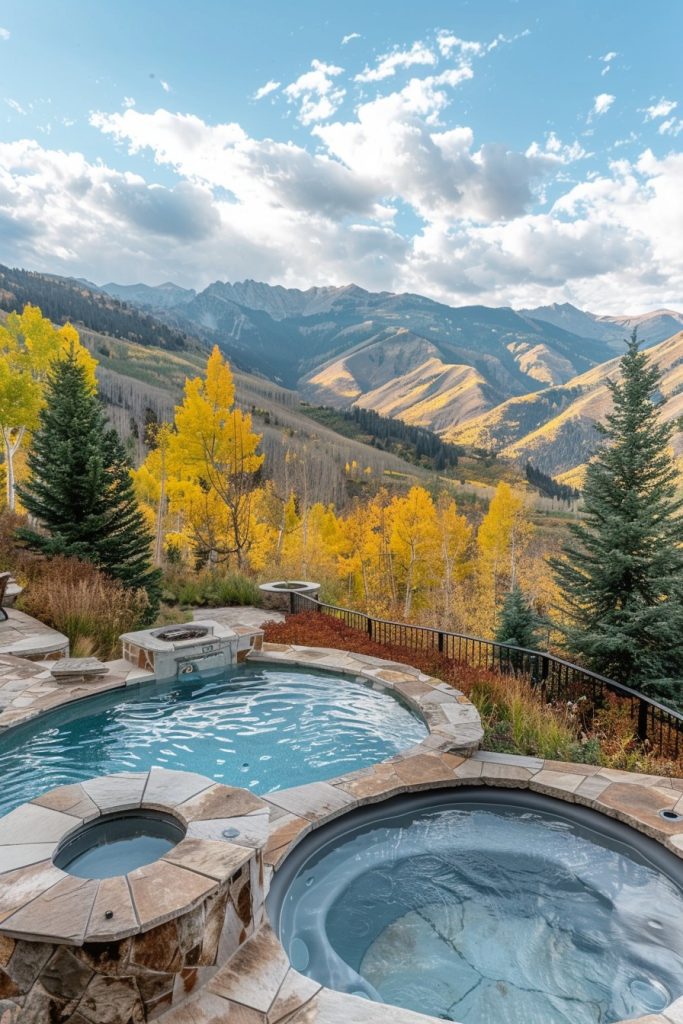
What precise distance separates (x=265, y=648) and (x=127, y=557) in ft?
16.6

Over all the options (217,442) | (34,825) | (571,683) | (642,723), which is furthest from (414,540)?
(34,825)

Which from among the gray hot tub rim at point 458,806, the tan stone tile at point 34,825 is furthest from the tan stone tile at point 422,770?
the tan stone tile at point 34,825

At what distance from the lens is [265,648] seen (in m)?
10.0

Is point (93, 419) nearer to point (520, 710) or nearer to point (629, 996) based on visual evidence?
point (520, 710)

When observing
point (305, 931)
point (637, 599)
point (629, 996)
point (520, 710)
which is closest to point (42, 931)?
point (305, 931)

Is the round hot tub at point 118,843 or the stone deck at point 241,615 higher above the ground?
the round hot tub at point 118,843

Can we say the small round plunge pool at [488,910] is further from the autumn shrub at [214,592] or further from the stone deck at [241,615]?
the autumn shrub at [214,592]

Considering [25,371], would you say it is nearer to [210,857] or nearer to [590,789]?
[210,857]

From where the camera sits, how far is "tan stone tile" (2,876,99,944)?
2555 millimetres

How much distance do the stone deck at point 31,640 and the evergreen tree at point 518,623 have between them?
939 centimetres

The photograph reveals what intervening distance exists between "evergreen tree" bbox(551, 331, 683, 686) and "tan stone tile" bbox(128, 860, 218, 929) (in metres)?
10.6

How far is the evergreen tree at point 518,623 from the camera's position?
12539mm

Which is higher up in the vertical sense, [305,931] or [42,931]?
[42,931]

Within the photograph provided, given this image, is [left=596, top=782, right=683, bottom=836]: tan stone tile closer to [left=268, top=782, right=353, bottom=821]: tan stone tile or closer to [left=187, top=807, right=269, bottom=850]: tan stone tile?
[left=268, top=782, right=353, bottom=821]: tan stone tile
